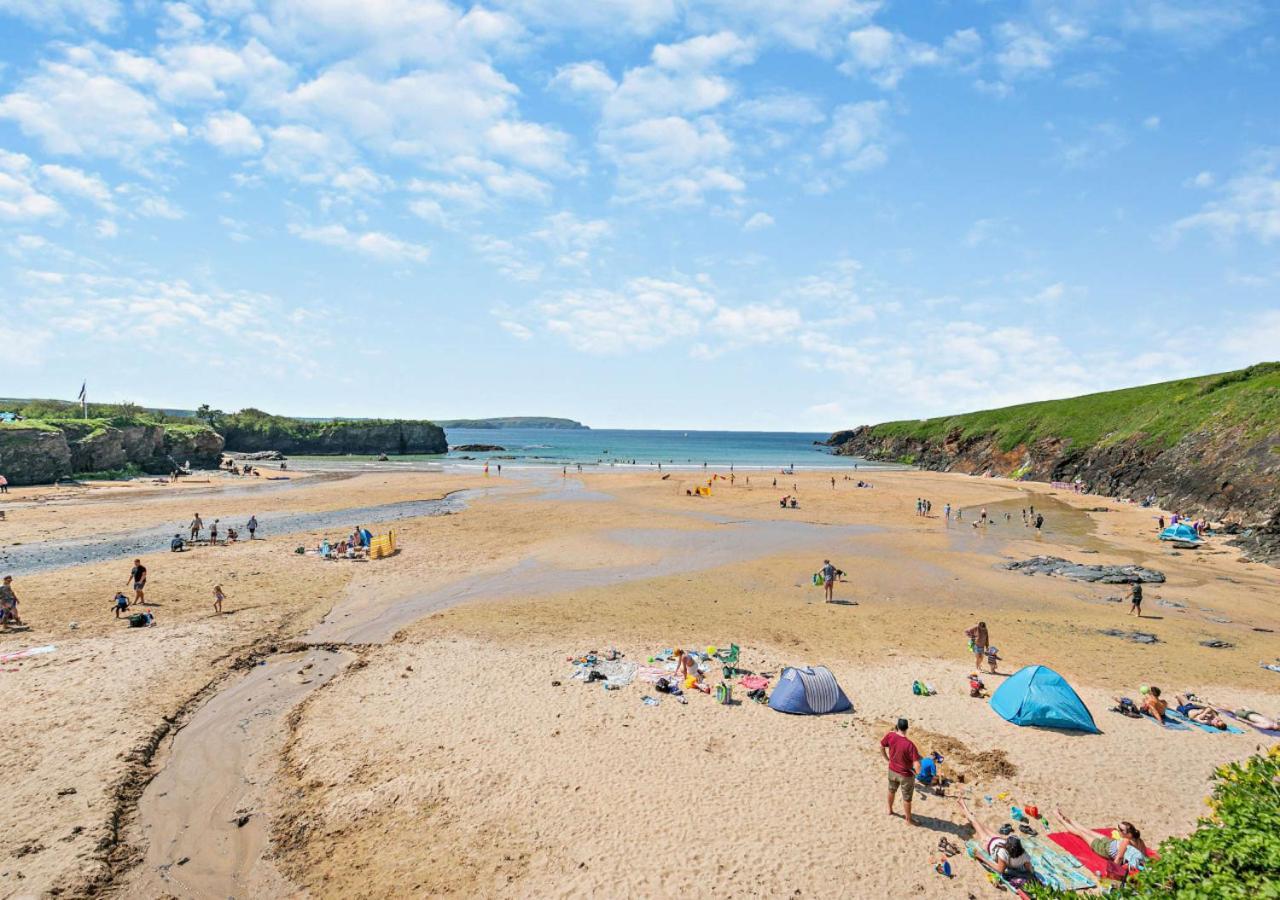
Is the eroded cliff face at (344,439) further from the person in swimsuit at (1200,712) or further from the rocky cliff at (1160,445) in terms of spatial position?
the person in swimsuit at (1200,712)

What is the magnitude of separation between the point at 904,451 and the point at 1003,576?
9917 centimetres

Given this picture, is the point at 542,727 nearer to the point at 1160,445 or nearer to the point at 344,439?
the point at 1160,445

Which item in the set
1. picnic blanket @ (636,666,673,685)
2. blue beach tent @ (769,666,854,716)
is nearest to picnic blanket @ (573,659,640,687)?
picnic blanket @ (636,666,673,685)

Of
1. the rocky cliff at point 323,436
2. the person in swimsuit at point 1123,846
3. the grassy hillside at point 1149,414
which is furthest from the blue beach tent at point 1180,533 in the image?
the rocky cliff at point 323,436

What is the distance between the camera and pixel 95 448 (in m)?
60.1

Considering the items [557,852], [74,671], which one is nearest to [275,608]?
[74,671]

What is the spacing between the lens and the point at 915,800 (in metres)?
10.7

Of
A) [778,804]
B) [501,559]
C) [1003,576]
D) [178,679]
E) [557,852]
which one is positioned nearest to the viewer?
[557,852]

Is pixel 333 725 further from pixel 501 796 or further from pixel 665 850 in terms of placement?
pixel 665 850

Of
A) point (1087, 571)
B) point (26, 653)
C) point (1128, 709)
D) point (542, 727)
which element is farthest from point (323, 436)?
point (1128, 709)

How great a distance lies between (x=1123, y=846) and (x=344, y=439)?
124648 millimetres

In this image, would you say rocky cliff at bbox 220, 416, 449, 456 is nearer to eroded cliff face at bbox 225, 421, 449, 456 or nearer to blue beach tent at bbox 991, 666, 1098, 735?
eroded cliff face at bbox 225, 421, 449, 456

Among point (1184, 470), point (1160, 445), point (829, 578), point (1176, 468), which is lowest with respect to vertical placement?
point (829, 578)

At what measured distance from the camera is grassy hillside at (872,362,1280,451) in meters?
49.2
